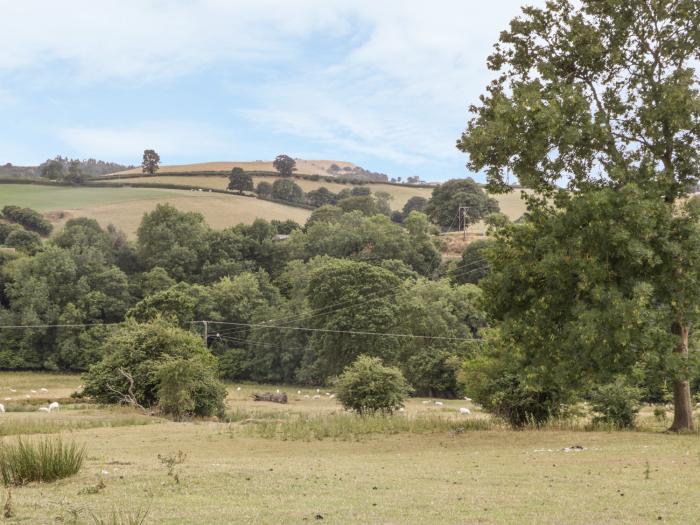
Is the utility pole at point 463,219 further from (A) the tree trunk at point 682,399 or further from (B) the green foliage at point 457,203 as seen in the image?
(A) the tree trunk at point 682,399

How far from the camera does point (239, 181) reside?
181000 millimetres

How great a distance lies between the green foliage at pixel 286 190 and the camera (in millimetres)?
183750

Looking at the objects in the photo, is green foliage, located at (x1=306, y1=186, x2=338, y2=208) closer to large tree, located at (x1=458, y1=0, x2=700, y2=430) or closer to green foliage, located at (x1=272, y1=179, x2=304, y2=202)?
green foliage, located at (x1=272, y1=179, x2=304, y2=202)

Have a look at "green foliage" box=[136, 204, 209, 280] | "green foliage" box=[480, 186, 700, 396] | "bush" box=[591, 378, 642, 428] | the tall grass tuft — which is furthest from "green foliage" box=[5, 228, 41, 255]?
the tall grass tuft

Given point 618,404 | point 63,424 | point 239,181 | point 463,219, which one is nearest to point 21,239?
point 239,181

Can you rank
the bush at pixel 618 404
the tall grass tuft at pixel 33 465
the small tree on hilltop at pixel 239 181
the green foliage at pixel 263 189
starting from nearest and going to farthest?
the tall grass tuft at pixel 33 465, the bush at pixel 618 404, the small tree on hilltop at pixel 239 181, the green foliage at pixel 263 189

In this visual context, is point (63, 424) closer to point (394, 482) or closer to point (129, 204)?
point (394, 482)

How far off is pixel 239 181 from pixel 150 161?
92.9ft

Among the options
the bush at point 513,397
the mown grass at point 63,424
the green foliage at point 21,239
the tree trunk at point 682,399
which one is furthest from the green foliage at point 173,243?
the tree trunk at point 682,399

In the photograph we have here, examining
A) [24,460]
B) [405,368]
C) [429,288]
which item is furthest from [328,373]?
[24,460]

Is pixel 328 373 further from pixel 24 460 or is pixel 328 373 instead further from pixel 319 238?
pixel 24 460

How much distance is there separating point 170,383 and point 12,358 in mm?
64572

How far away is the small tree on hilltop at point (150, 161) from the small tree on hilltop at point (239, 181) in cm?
2383

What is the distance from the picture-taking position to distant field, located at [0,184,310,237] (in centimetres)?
14525
